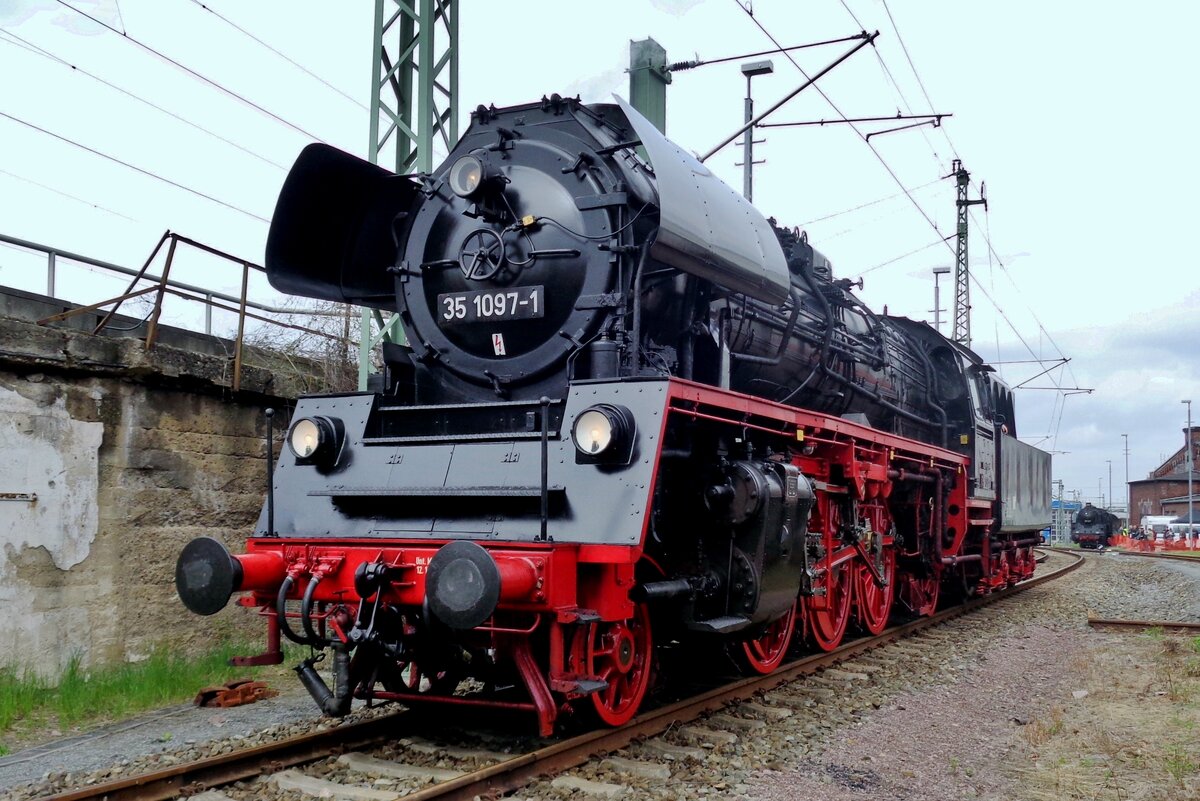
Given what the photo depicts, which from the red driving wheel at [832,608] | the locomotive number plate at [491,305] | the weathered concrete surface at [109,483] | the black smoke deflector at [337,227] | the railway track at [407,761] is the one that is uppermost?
the black smoke deflector at [337,227]

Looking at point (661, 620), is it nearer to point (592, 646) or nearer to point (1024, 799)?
point (592, 646)

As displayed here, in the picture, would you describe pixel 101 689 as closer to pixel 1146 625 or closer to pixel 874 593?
pixel 874 593

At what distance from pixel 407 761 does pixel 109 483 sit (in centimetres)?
328

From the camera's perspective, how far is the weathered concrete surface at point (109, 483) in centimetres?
613

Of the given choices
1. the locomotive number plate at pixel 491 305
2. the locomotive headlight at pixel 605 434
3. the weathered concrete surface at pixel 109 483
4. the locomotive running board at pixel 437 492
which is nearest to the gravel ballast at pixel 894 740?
the weathered concrete surface at pixel 109 483

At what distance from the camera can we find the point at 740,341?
21.9ft

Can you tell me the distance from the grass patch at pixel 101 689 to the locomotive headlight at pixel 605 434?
7.98 feet

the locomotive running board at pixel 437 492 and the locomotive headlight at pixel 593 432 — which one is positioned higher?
the locomotive headlight at pixel 593 432

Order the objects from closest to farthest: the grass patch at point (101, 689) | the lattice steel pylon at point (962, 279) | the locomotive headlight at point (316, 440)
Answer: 1. the locomotive headlight at point (316, 440)
2. the grass patch at point (101, 689)
3. the lattice steel pylon at point (962, 279)

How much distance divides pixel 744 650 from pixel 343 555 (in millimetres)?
2828

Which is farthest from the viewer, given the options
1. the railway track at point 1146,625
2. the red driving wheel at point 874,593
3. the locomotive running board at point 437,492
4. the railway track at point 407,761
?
the railway track at point 1146,625

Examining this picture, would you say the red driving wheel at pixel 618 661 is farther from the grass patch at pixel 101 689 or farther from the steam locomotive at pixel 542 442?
the grass patch at pixel 101 689

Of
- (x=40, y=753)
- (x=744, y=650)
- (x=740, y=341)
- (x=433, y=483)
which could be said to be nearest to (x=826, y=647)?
(x=744, y=650)

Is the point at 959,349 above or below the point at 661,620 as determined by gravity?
above
